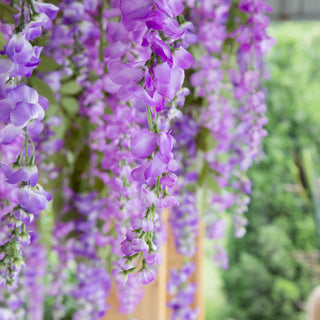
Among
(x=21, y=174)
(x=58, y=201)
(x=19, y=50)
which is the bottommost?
(x=58, y=201)

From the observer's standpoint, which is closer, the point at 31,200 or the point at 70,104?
the point at 31,200

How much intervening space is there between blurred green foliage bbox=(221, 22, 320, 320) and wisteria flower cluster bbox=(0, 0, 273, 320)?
455 centimetres

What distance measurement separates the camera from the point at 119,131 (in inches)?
23.8

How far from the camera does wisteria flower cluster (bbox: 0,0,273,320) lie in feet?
1.19

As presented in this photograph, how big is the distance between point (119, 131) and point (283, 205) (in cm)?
568

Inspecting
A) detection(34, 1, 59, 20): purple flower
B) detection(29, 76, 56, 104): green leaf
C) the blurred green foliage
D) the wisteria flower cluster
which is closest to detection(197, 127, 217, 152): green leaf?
the wisteria flower cluster

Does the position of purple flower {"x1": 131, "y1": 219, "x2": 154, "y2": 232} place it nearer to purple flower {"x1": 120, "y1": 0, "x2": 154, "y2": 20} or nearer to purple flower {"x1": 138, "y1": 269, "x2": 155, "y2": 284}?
purple flower {"x1": 138, "y1": 269, "x2": 155, "y2": 284}

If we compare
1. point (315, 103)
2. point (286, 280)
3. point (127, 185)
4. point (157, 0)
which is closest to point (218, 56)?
point (127, 185)

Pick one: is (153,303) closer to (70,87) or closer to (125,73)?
(70,87)

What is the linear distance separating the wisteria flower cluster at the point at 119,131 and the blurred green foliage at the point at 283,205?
14.9 feet

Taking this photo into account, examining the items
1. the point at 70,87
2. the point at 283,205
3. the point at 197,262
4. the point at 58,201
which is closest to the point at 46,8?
the point at 70,87

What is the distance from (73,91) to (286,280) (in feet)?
17.7

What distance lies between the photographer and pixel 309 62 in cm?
650

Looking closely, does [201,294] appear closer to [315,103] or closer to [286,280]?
[286,280]
